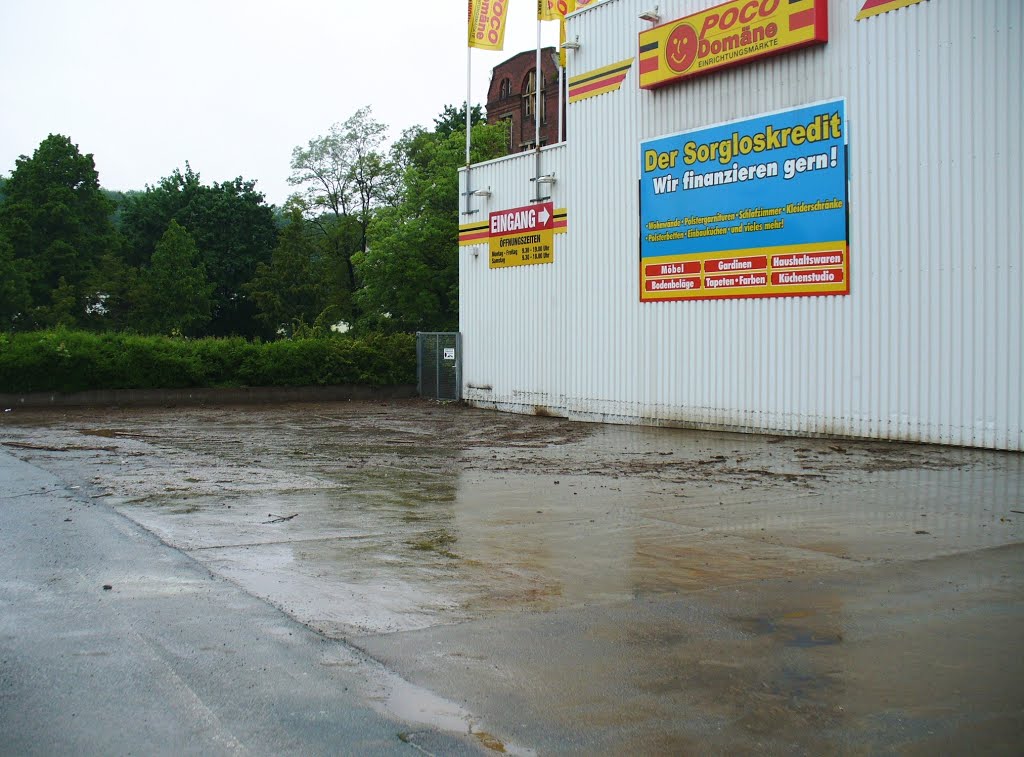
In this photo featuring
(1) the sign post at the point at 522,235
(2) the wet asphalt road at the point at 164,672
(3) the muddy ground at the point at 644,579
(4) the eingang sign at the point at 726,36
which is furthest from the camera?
(1) the sign post at the point at 522,235

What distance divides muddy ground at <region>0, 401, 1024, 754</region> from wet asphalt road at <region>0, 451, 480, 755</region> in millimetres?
301

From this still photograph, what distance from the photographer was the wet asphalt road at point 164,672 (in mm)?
4258

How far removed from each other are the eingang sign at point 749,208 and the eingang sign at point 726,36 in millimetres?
1210

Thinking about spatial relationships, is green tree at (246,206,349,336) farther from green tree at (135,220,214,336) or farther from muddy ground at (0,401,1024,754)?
muddy ground at (0,401,1024,754)

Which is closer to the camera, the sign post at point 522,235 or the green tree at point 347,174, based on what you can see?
the sign post at point 522,235

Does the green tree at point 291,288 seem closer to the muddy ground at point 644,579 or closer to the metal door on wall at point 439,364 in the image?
the metal door on wall at point 439,364

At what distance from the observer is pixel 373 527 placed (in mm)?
9531

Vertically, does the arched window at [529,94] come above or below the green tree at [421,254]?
above

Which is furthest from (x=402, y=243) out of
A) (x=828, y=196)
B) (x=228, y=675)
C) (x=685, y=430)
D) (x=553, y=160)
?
(x=228, y=675)

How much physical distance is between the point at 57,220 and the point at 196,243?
8.41m

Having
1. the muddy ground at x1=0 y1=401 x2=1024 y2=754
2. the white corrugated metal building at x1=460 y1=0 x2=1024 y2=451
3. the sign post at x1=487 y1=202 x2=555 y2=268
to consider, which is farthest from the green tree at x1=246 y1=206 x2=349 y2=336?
the muddy ground at x1=0 y1=401 x2=1024 y2=754

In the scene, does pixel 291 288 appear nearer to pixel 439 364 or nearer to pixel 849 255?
pixel 439 364

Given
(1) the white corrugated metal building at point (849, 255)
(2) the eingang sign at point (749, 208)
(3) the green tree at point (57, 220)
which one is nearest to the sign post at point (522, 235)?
(1) the white corrugated metal building at point (849, 255)

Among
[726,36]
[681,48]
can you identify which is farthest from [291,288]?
[726,36]
